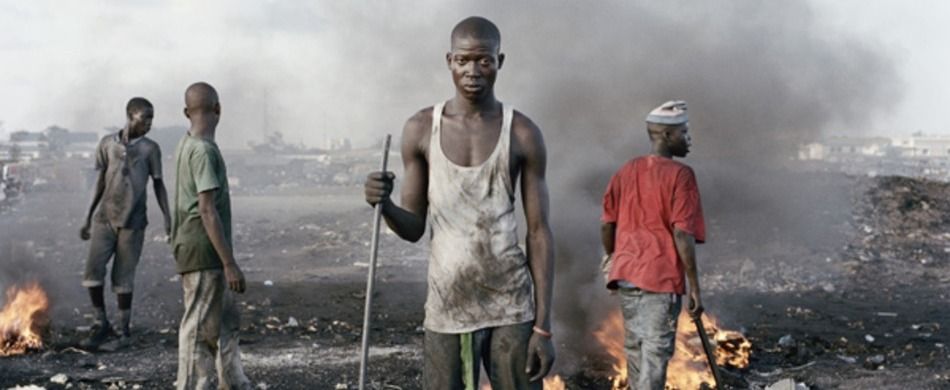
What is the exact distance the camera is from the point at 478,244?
2939 millimetres

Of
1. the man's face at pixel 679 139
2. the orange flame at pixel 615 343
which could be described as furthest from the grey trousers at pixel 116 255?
the man's face at pixel 679 139

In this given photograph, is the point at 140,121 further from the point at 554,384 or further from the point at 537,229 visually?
the point at 537,229

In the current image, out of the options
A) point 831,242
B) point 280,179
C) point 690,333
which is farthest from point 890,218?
point 280,179

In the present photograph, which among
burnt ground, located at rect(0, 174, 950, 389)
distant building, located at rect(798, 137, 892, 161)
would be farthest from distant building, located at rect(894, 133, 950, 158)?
burnt ground, located at rect(0, 174, 950, 389)

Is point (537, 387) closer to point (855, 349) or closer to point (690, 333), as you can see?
point (690, 333)

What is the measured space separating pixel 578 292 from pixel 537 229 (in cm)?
465

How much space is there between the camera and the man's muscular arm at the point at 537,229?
294 centimetres

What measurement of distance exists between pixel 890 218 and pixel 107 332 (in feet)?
38.1

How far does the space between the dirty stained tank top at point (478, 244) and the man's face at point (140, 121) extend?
4343 mm

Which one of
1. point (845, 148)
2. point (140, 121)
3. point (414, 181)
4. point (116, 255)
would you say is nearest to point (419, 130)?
point (414, 181)

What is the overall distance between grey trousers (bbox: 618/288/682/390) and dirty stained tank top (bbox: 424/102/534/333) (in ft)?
5.35

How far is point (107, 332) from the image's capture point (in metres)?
6.84

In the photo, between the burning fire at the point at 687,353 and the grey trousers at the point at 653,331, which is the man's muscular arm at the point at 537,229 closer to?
the grey trousers at the point at 653,331

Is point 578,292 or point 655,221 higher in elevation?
point 655,221
